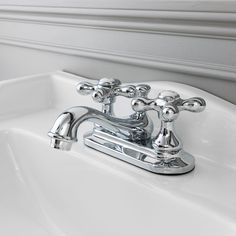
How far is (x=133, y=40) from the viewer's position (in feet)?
2.04

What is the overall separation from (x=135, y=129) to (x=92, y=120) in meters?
0.06

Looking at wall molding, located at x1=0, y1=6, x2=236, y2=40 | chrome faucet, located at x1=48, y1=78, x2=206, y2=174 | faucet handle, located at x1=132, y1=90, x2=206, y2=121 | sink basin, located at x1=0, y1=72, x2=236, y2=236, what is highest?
wall molding, located at x1=0, y1=6, x2=236, y2=40

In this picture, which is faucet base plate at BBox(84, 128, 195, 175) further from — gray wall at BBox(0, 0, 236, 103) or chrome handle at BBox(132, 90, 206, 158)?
gray wall at BBox(0, 0, 236, 103)

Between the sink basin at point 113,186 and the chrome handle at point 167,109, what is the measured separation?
3 centimetres

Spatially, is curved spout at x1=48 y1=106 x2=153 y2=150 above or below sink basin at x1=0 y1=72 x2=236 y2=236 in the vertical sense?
above

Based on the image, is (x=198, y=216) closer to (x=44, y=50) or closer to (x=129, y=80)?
(x=129, y=80)

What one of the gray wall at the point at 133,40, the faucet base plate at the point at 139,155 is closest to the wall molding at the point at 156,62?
the gray wall at the point at 133,40

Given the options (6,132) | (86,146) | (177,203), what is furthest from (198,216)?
(6,132)

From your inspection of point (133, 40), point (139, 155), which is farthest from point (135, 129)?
point (133, 40)

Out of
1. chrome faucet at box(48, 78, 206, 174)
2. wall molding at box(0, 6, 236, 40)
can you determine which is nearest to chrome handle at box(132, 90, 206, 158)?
chrome faucet at box(48, 78, 206, 174)

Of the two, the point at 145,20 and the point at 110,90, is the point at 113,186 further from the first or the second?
the point at 145,20

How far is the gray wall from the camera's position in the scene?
0.52 metres

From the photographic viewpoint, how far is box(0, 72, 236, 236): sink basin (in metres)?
0.43

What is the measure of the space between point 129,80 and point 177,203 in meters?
0.27
